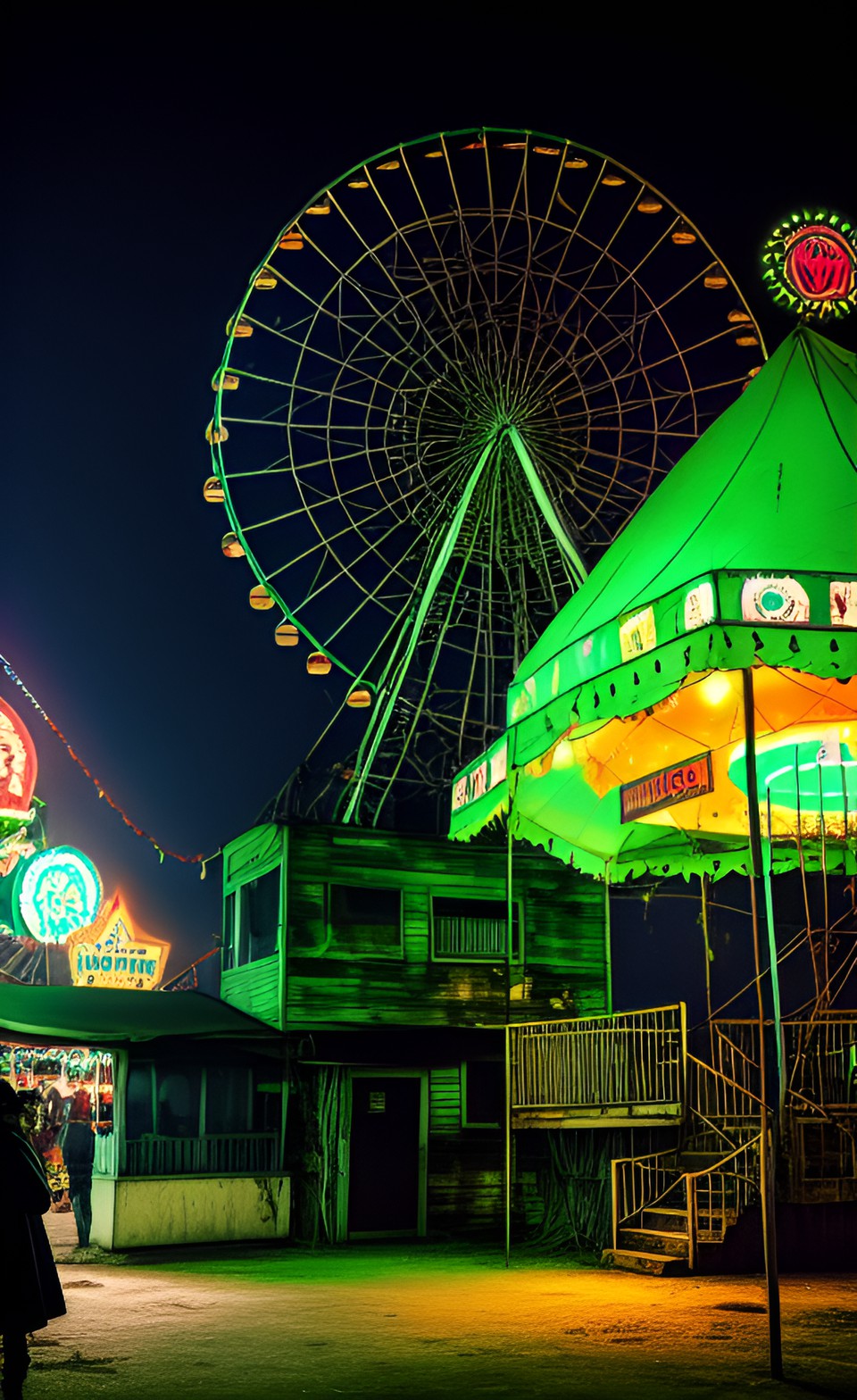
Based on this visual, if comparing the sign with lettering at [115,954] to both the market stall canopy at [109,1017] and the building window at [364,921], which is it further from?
the building window at [364,921]

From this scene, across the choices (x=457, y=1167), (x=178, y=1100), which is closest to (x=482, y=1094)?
(x=457, y=1167)

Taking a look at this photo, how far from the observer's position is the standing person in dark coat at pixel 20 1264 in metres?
7.36

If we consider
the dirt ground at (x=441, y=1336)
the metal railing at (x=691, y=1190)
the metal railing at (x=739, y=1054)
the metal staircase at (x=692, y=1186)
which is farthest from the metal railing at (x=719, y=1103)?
the dirt ground at (x=441, y=1336)

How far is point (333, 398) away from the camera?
72.2 feet

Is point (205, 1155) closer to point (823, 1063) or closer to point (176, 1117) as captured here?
point (176, 1117)

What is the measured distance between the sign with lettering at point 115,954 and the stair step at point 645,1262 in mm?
28178

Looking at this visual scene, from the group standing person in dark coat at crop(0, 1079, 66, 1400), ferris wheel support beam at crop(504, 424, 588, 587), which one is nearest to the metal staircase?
standing person in dark coat at crop(0, 1079, 66, 1400)

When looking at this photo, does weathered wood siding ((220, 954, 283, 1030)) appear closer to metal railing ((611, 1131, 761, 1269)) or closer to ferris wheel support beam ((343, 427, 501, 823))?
ferris wheel support beam ((343, 427, 501, 823))

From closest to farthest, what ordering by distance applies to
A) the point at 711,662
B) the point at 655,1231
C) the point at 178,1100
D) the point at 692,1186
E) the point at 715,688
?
1. the point at 711,662
2. the point at 692,1186
3. the point at 715,688
4. the point at 655,1231
5. the point at 178,1100

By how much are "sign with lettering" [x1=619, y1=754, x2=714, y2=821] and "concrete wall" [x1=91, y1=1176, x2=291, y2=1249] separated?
8884mm

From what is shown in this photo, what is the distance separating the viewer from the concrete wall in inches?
715

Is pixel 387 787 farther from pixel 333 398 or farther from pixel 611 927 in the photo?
pixel 333 398

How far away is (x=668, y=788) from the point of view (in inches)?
523

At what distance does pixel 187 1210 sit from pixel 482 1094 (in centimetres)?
492
